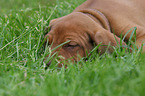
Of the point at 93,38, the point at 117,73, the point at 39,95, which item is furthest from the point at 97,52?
the point at 39,95

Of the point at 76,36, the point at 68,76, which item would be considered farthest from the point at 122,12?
the point at 68,76

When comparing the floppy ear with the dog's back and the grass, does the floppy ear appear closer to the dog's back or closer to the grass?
the grass

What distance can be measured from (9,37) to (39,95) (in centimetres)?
173

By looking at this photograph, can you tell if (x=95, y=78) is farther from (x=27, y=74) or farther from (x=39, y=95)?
(x=27, y=74)

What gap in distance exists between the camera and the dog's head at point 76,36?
2.73 metres

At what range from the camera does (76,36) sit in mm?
2801

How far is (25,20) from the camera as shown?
12.9ft

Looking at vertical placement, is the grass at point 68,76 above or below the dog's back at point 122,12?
below

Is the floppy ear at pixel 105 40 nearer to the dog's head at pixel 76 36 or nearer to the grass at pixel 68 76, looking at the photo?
the dog's head at pixel 76 36

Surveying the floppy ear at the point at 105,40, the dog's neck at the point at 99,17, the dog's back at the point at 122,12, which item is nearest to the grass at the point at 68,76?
the floppy ear at the point at 105,40

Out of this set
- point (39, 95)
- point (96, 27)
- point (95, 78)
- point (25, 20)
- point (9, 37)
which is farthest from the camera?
point (25, 20)

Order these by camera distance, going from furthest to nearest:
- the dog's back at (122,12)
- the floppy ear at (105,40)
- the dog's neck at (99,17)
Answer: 1. the dog's back at (122,12)
2. the dog's neck at (99,17)
3. the floppy ear at (105,40)

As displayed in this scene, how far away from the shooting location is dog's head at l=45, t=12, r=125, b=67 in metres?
2.73

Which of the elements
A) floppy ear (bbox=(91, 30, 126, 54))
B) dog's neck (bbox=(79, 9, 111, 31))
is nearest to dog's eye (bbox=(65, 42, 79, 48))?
floppy ear (bbox=(91, 30, 126, 54))
